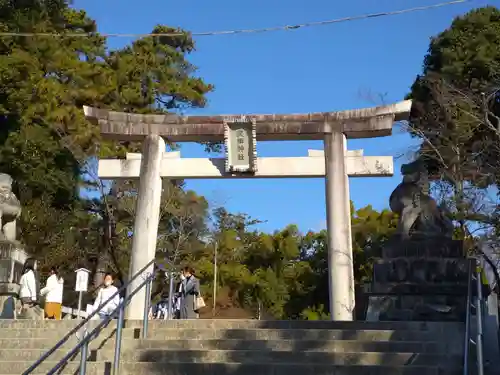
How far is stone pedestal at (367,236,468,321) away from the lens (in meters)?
9.38

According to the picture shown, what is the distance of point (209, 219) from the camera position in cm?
2441

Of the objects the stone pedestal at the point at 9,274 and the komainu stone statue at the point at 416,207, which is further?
the stone pedestal at the point at 9,274

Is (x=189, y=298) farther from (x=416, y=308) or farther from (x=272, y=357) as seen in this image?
(x=272, y=357)

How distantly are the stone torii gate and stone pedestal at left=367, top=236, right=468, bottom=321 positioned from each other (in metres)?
1.27

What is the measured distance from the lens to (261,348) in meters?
6.95

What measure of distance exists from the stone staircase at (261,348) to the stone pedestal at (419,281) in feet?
6.47

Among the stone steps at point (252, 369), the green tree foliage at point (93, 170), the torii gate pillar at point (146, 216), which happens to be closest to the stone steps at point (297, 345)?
the stone steps at point (252, 369)

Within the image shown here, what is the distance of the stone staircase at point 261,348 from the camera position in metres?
6.18

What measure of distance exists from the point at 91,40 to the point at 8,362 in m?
19.4

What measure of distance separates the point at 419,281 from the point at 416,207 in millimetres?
1218

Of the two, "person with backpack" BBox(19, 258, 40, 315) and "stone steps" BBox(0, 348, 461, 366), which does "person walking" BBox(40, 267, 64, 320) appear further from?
"stone steps" BBox(0, 348, 461, 366)

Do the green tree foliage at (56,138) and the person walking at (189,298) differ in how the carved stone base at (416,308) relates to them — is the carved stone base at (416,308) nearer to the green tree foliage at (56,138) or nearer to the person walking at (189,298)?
the person walking at (189,298)

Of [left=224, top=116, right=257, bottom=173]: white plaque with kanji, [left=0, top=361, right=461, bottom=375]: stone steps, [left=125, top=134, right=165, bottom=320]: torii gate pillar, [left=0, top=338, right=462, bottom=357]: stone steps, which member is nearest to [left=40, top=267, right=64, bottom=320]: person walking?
[left=125, top=134, right=165, bottom=320]: torii gate pillar

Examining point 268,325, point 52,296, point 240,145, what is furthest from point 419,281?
point 52,296
